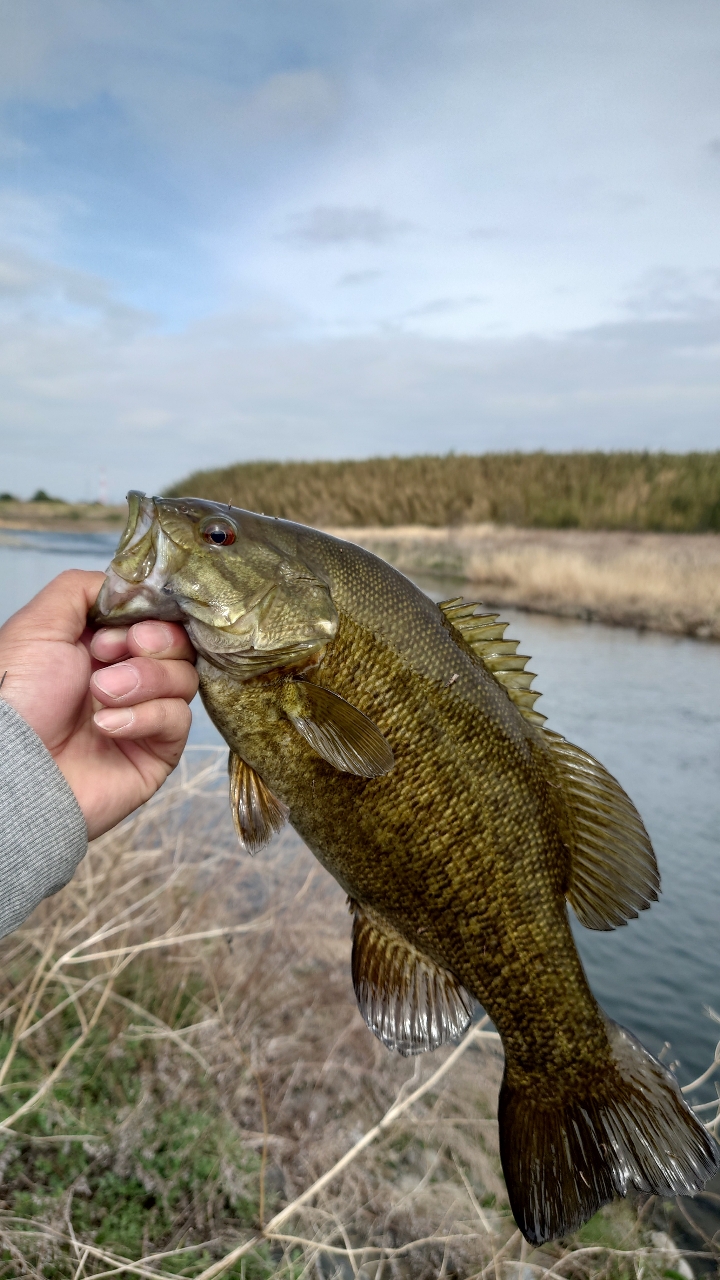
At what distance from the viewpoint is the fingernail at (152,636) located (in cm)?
184

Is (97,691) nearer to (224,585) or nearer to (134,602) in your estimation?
(134,602)

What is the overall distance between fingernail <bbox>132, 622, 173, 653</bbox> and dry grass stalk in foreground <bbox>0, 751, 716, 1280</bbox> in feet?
5.43

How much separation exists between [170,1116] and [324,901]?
1.81 meters

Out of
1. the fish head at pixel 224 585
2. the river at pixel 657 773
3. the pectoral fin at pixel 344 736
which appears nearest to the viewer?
the pectoral fin at pixel 344 736

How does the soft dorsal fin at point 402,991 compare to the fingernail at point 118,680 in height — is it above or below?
below

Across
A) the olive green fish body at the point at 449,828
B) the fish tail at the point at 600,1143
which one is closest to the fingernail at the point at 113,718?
the olive green fish body at the point at 449,828

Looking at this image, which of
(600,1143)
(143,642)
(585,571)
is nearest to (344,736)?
(143,642)

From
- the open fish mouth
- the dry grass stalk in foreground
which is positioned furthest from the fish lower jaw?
the dry grass stalk in foreground

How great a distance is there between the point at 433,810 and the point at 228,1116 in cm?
300

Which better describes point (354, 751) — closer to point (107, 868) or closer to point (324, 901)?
point (107, 868)

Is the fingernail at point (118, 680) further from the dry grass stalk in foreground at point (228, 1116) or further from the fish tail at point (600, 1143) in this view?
the dry grass stalk in foreground at point (228, 1116)

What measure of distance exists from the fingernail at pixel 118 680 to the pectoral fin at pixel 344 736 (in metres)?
0.40

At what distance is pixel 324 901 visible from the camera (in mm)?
5477

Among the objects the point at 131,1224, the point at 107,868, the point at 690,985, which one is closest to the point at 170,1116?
the point at 131,1224
